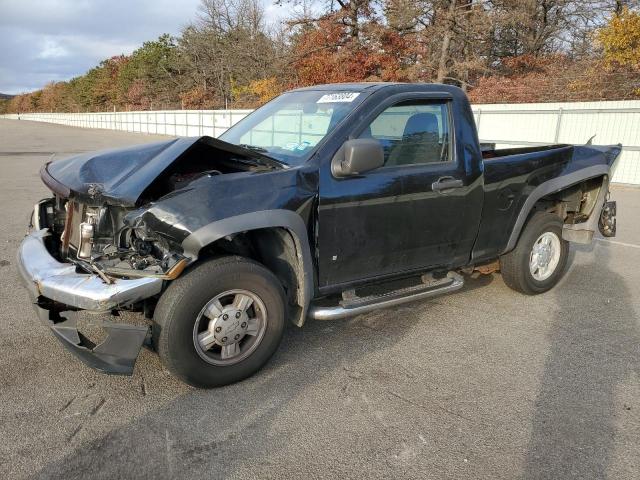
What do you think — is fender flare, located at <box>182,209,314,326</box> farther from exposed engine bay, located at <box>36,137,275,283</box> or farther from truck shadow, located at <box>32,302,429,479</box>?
truck shadow, located at <box>32,302,429,479</box>

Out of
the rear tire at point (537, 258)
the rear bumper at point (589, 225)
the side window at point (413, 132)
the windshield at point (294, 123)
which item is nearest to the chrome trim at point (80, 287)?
the windshield at point (294, 123)

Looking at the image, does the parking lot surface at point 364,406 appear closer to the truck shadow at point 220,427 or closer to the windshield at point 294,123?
the truck shadow at point 220,427

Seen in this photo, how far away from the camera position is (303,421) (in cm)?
302

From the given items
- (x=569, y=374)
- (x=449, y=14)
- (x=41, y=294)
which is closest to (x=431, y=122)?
(x=569, y=374)

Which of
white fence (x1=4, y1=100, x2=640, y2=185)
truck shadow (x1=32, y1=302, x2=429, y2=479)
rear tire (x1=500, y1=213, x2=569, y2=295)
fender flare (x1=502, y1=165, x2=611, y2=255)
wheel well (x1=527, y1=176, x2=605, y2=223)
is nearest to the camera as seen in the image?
truck shadow (x1=32, y1=302, x2=429, y2=479)

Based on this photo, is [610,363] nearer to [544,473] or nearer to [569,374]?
[569,374]

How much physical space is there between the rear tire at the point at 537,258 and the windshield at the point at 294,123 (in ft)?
7.41

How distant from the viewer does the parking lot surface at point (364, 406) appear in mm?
2664

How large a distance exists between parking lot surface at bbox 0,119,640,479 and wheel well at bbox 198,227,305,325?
496 mm

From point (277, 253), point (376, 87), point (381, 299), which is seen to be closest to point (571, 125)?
point (376, 87)

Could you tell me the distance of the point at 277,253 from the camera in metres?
3.58

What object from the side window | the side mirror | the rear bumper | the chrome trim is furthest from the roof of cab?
the rear bumper

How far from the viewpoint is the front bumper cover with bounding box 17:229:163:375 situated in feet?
9.50

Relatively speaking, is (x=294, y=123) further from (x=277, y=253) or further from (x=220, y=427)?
(x=220, y=427)
